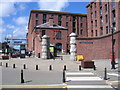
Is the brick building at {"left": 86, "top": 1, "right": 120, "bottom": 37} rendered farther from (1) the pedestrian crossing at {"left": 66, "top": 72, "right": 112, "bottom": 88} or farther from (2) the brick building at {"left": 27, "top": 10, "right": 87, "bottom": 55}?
(1) the pedestrian crossing at {"left": 66, "top": 72, "right": 112, "bottom": 88}

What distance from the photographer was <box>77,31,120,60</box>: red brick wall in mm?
24531

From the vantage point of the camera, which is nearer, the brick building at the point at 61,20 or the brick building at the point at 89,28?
the brick building at the point at 89,28

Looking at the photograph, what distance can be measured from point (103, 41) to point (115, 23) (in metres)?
20.9

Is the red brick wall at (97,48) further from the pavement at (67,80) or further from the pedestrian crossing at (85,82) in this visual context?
the pedestrian crossing at (85,82)

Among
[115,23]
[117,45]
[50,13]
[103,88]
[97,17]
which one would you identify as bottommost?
[103,88]

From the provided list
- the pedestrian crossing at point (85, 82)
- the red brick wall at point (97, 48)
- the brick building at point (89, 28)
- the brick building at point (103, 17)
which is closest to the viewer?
the pedestrian crossing at point (85, 82)

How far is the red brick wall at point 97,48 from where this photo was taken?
24.5 metres

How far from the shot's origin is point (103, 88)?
823 cm

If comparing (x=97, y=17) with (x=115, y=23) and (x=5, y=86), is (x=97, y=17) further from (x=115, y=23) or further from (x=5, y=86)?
(x=5, y=86)

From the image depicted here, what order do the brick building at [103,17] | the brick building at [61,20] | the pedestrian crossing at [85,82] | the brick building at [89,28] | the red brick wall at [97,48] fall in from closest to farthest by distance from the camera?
the pedestrian crossing at [85,82]
the red brick wall at [97,48]
the brick building at [89,28]
the brick building at [103,17]
the brick building at [61,20]

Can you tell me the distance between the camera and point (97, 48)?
25344 mm

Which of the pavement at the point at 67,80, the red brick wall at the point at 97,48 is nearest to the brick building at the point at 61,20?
the red brick wall at the point at 97,48

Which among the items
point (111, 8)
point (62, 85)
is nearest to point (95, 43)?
point (62, 85)

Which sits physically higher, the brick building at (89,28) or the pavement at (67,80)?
the brick building at (89,28)
